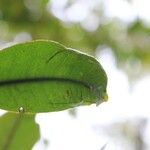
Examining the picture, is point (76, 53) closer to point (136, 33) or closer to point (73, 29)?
point (73, 29)

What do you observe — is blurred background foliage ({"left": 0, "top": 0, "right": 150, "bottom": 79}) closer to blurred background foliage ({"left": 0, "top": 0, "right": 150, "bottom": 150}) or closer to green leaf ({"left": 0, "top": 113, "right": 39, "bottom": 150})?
blurred background foliage ({"left": 0, "top": 0, "right": 150, "bottom": 150})

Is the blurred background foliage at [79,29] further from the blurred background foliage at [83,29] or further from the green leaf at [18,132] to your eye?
the green leaf at [18,132]

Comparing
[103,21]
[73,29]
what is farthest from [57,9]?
[103,21]

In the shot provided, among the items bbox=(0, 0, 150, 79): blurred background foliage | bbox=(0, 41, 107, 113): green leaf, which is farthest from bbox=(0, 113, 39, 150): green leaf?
bbox=(0, 0, 150, 79): blurred background foliage

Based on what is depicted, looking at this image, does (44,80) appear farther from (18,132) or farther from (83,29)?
(83,29)

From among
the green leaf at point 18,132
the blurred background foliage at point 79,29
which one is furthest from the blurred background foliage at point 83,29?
the green leaf at point 18,132

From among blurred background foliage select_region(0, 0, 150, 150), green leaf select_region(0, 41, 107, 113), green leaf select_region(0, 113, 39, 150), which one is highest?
blurred background foliage select_region(0, 0, 150, 150)
